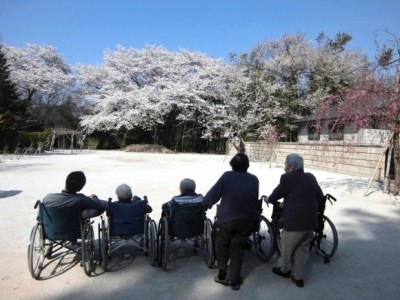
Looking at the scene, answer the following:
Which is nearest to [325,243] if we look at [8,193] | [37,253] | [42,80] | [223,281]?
[223,281]

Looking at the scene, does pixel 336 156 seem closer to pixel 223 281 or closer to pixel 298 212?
pixel 298 212

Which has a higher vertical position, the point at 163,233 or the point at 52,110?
the point at 52,110

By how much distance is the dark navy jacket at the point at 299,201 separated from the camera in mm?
3014

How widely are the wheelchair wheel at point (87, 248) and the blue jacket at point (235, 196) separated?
116 centimetres

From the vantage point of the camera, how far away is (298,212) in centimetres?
302

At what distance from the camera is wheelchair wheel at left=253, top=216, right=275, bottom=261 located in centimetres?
357

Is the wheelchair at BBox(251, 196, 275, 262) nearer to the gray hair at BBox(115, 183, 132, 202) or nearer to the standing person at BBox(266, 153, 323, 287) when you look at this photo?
the standing person at BBox(266, 153, 323, 287)

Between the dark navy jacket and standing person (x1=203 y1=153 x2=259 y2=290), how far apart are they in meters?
0.29

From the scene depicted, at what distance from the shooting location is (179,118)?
27469 mm

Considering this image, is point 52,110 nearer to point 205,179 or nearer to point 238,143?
point 238,143

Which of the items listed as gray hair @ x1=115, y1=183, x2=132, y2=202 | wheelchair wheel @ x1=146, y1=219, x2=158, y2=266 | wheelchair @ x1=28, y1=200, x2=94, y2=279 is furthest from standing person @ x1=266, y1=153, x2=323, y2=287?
Answer: wheelchair @ x1=28, y1=200, x2=94, y2=279

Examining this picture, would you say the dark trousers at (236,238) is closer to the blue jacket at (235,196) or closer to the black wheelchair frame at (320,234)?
the blue jacket at (235,196)

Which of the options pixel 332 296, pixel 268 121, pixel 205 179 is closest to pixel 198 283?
pixel 332 296

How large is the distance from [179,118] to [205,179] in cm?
1739
